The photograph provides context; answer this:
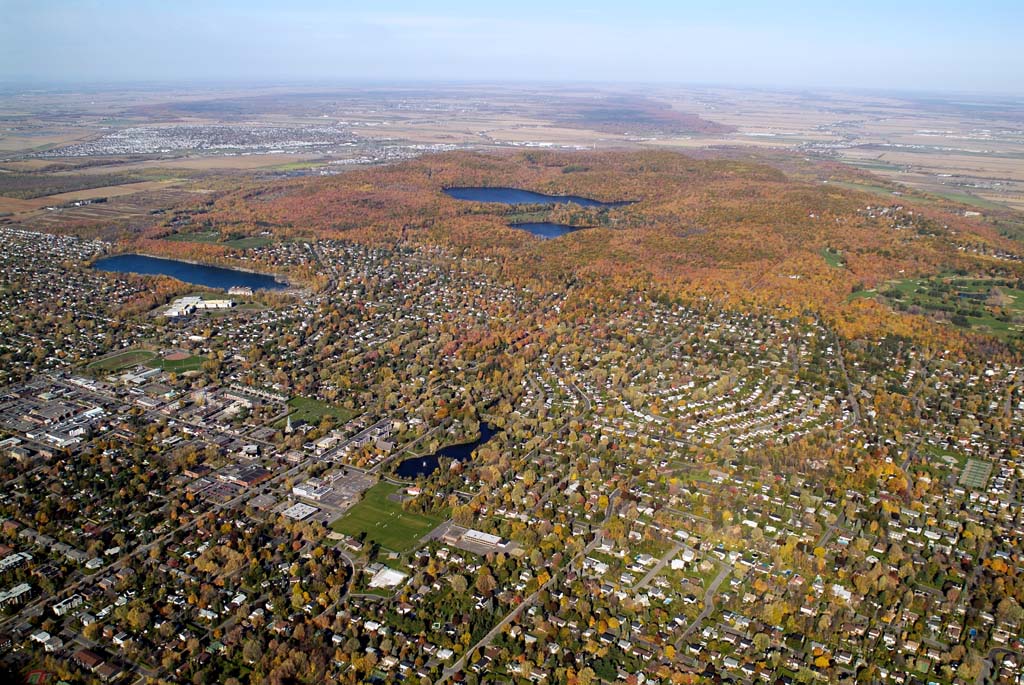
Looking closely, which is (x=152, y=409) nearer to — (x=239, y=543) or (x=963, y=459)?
(x=239, y=543)

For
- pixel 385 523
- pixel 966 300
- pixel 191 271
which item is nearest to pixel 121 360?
pixel 191 271

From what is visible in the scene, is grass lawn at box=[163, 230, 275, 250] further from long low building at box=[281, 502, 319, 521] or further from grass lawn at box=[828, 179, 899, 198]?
grass lawn at box=[828, 179, 899, 198]

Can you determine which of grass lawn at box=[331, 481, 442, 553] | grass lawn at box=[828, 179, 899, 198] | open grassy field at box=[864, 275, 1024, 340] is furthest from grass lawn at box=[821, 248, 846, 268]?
grass lawn at box=[331, 481, 442, 553]

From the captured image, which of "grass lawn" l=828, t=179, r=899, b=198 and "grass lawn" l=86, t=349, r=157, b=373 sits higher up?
"grass lawn" l=828, t=179, r=899, b=198

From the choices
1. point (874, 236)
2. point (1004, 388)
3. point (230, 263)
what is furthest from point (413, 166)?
point (1004, 388)

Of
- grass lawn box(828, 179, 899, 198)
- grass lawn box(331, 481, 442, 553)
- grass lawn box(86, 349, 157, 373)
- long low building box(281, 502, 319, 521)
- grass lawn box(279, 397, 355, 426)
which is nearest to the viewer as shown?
grass lawn box(331, 481, 442, 553)

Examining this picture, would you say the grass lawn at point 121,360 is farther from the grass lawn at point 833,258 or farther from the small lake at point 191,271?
the grass lawn at point 833,258
